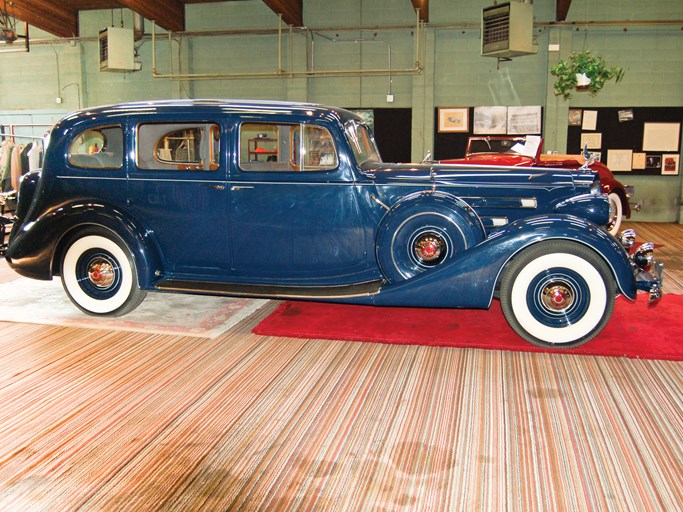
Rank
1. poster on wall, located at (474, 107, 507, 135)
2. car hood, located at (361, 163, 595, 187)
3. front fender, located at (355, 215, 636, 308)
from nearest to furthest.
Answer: front fender, located at (355, 215, 636, 308) < car hood, located at (361, 163, 595, 187) < poster on wall, located at (474, 107, 507, 135)

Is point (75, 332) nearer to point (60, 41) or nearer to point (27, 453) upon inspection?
point (27, 453)

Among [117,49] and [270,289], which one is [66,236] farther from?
[117,49]

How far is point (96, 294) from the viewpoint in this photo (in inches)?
177

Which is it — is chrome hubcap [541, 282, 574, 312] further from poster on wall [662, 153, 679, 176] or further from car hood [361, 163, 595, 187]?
poster on wall [662, 153, 679, 176]

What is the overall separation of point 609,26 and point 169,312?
972 centimetres

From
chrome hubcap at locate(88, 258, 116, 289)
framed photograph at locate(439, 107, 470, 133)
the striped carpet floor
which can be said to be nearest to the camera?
the striped carpet floor

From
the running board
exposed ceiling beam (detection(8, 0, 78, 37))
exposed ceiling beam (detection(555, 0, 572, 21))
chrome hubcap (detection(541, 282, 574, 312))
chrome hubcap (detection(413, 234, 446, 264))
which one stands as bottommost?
the running board

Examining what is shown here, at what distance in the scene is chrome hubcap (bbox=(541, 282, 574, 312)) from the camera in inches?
145

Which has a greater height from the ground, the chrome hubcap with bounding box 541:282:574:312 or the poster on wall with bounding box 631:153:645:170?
the poster on wall with bounding box 631:153:645:170

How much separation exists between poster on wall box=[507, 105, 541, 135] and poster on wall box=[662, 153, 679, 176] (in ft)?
7.56

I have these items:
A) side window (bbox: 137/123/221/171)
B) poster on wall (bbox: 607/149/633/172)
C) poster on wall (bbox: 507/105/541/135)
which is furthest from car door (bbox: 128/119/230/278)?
poster on wall (bbox: 607/149/633/172)

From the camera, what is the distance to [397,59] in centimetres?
1156

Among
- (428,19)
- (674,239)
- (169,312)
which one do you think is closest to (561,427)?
(169,312)

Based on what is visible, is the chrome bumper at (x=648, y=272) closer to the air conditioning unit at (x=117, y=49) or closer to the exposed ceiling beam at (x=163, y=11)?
the exposed ceiling beam at (x=163, y=11)
